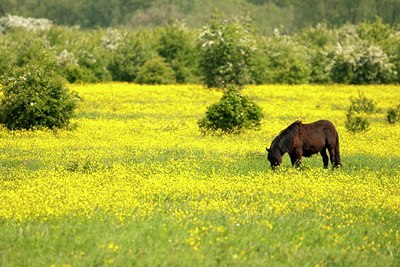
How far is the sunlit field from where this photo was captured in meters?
11.4

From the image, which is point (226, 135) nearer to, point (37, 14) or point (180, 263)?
point (180, 263)

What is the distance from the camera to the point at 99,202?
14469 millimetres

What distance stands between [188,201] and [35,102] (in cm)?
1325

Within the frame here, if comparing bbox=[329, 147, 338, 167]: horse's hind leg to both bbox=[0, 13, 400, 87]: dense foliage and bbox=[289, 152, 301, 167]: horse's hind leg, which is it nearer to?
bbox=[289, 152, 301, 167]: horse's hind leg

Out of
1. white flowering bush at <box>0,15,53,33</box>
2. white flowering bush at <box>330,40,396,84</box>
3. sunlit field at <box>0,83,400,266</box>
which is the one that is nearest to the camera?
sunlit field at <box>0,83,400,266</box>

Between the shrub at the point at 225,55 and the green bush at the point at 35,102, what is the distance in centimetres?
2012

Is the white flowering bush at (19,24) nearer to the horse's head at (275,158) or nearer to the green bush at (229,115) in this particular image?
the green bush at (229,115)

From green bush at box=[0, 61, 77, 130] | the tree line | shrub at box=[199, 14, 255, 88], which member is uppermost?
green bush at box=[0, 61, 77, 130]

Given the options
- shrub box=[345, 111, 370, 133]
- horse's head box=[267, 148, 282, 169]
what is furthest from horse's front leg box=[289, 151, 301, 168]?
shrub box=[345, 111, 370, 133]

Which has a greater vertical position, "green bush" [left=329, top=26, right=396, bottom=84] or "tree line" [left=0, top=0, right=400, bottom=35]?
"green bush" [left=329, top=26, right=396, bottom=84]

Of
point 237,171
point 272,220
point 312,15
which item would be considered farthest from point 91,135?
point 312,15

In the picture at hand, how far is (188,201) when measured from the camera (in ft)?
49.9

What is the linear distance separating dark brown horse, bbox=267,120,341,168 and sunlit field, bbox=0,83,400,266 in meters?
0.35

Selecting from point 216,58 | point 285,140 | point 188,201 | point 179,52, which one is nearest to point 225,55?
point 216,58
